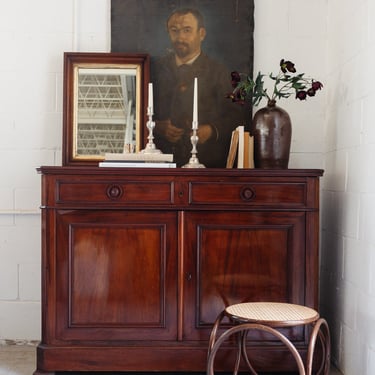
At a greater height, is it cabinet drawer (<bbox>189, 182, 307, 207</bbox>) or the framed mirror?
the framed mirror

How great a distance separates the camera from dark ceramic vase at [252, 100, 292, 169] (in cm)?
247

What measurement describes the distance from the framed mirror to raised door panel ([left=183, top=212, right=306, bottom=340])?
690 millimetres

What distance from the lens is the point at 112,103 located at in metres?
2.75

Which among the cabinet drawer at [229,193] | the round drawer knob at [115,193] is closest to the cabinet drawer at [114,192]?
the round drawer knob at [115,193]

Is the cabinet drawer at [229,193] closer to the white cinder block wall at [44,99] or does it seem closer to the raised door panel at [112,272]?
the raised door panel at [112,272]

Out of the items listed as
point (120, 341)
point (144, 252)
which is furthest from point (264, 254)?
point (120, 341)

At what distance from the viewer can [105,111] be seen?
2752 mm

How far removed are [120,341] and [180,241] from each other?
0.49 m

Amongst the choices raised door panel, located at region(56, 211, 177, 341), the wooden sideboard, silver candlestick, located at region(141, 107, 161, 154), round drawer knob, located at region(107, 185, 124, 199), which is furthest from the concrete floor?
silver candlestick, located at region(141, 107, 161, 154)

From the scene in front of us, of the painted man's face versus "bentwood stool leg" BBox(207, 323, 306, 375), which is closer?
"bentwood stool leg" BBox(207, 323, 306, 375)

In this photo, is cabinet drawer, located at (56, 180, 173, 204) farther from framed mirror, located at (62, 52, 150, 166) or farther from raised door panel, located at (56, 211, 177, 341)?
framed mirror, located at (62, 52, 150, 166)

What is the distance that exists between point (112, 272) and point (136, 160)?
0.48 metres

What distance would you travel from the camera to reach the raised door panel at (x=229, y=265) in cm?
227

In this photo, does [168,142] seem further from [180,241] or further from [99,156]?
[180,241]
